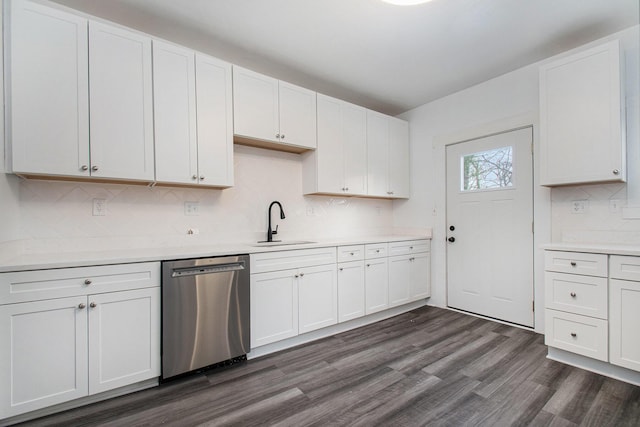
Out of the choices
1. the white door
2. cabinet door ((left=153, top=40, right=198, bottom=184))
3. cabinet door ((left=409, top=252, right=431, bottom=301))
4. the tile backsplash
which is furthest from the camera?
cabinet door ((left=409, top=252, right=431, bottom=301))

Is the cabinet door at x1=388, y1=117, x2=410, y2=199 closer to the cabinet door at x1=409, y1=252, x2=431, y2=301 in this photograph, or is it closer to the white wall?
the white wall

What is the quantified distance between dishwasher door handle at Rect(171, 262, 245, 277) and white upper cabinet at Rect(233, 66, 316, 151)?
3.79 ft

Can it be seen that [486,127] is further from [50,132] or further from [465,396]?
[50,132]

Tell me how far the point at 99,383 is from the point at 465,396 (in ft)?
7.51

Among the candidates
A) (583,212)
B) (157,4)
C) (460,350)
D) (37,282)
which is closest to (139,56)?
(157,4)

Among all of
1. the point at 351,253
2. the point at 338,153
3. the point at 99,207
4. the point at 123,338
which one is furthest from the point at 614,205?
the point at 99,207

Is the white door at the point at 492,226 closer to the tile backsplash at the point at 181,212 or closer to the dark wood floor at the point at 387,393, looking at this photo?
the dark wood floor at the point at 387,393

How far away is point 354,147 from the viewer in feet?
11.2

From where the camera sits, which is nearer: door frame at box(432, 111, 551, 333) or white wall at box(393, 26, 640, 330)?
white wall at box(393, 26, 640, 330)

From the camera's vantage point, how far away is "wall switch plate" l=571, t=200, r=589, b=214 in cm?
256

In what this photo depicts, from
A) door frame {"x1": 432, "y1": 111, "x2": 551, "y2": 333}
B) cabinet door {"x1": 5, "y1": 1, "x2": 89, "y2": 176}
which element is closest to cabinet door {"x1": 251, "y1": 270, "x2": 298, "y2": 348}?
cabinet door {"x1": 5, "y1": 1, "x2": 89, "y2": 176}

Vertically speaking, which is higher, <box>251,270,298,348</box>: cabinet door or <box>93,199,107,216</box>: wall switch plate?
<box>93,199,107,216</box>: wall switch plate

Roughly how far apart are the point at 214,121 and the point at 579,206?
3314mm

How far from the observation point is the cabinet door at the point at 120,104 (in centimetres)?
196
